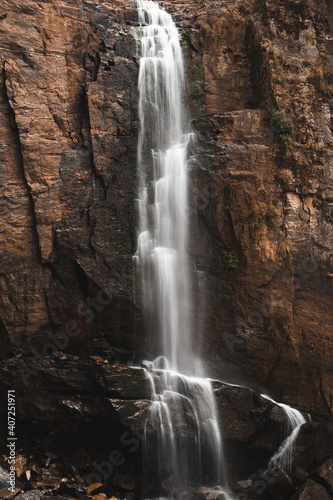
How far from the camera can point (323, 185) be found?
1087cm

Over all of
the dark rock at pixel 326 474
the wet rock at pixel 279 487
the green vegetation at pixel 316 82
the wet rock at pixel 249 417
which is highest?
the green vegetation at pixel 316 82

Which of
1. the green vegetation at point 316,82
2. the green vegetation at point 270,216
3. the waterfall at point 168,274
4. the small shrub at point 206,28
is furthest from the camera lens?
the small shrub at point 206,28

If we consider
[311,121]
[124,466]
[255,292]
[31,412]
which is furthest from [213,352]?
[311,121]

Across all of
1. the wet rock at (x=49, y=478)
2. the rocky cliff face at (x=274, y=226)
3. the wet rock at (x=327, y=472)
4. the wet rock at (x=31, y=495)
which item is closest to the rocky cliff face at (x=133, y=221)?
the rocky cliff face at (x=274, y=226)

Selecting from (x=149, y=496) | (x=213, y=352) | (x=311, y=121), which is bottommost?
(x=149, y=496)

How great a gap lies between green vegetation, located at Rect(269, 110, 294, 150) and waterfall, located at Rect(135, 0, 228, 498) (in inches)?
94.9

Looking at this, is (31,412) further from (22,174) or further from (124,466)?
(22,174)

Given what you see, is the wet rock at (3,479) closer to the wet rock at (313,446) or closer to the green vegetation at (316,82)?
the wet rock at (313,446)

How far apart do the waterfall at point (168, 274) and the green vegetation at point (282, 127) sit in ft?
7.91

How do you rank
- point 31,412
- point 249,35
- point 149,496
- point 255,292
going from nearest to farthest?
point 149,496 → point 31,412 → point 255,292 → point 249,35

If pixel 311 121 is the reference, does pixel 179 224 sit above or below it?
below

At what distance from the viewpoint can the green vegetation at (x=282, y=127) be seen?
1075 cm

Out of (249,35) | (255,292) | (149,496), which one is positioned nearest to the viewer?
(149,496)

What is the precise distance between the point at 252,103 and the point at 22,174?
6.95 m
